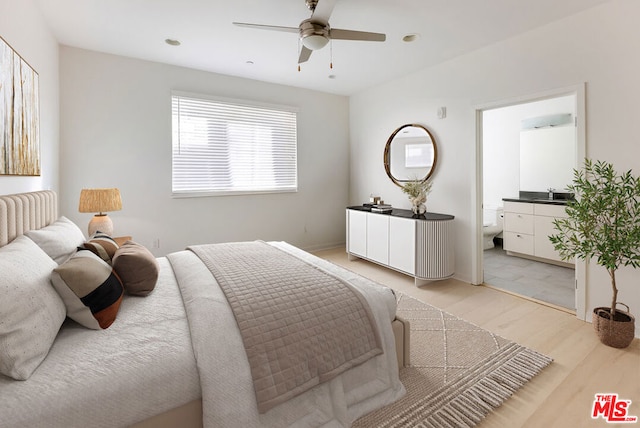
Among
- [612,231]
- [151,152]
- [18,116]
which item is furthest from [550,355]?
[151,152]

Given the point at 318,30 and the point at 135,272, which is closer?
the point at 135,272

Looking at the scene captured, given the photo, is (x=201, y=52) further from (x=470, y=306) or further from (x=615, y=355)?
(x=615, y=355)

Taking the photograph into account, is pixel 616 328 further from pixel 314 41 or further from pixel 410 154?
pixel 314 41

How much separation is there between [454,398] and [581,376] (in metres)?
0.92

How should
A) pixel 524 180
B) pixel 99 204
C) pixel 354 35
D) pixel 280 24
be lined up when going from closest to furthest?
1. pixel 354 35
2. pixel 280 24
3. pixel 99 204
4. pixel 524 180

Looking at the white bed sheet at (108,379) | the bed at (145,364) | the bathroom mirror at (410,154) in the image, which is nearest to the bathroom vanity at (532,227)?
the bathroom mirror at (410,154)

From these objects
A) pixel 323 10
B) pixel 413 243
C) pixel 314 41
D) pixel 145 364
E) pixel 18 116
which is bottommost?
pixel 145 364

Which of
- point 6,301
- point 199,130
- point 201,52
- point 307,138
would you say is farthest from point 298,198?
point 6,301

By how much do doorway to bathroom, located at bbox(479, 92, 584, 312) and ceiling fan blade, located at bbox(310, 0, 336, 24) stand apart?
242cm

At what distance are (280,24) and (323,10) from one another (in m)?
1.00

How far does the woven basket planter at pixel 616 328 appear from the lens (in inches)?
87.7

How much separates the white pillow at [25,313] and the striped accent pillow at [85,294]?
4 centimetres

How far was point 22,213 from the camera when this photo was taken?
6.10 feet

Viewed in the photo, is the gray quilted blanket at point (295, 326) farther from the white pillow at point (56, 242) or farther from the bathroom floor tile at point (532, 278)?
the bathroom floor tile at point (532, 278)
